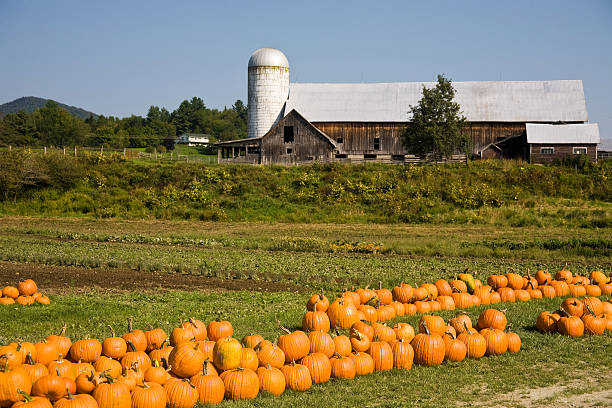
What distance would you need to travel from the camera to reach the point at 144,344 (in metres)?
10.3

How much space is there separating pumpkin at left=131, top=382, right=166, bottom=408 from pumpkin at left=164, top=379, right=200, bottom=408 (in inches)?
6.2

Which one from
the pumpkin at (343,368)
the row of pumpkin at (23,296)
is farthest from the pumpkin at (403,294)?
the row of pumpkin at (23,296)

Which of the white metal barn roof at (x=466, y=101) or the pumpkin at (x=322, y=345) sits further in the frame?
the white metal barn roof at (x=466, y=101)

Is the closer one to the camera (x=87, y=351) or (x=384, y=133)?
(x=87, y=351)

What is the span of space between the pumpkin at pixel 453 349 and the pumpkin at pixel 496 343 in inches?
21.4

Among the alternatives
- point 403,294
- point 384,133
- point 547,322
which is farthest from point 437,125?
point 547,322

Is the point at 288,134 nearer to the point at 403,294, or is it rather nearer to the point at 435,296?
the point at 435,296

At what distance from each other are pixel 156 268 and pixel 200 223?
729 inches

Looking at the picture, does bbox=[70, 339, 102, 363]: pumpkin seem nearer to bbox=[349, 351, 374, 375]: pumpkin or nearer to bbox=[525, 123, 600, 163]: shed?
bbox=[349, 351, 374, 375]: pumpkin

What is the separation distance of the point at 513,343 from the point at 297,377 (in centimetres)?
406

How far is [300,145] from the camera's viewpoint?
5841cm

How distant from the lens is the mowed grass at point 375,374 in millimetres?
8867

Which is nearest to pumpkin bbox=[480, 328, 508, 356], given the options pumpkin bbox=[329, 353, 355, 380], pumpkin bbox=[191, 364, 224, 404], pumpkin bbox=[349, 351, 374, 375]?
pumpkin bbox=[349, 351, 374, 375]

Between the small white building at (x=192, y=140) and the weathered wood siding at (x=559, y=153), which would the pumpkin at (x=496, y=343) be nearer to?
the weathered wood siding at (x=559, y=153)
